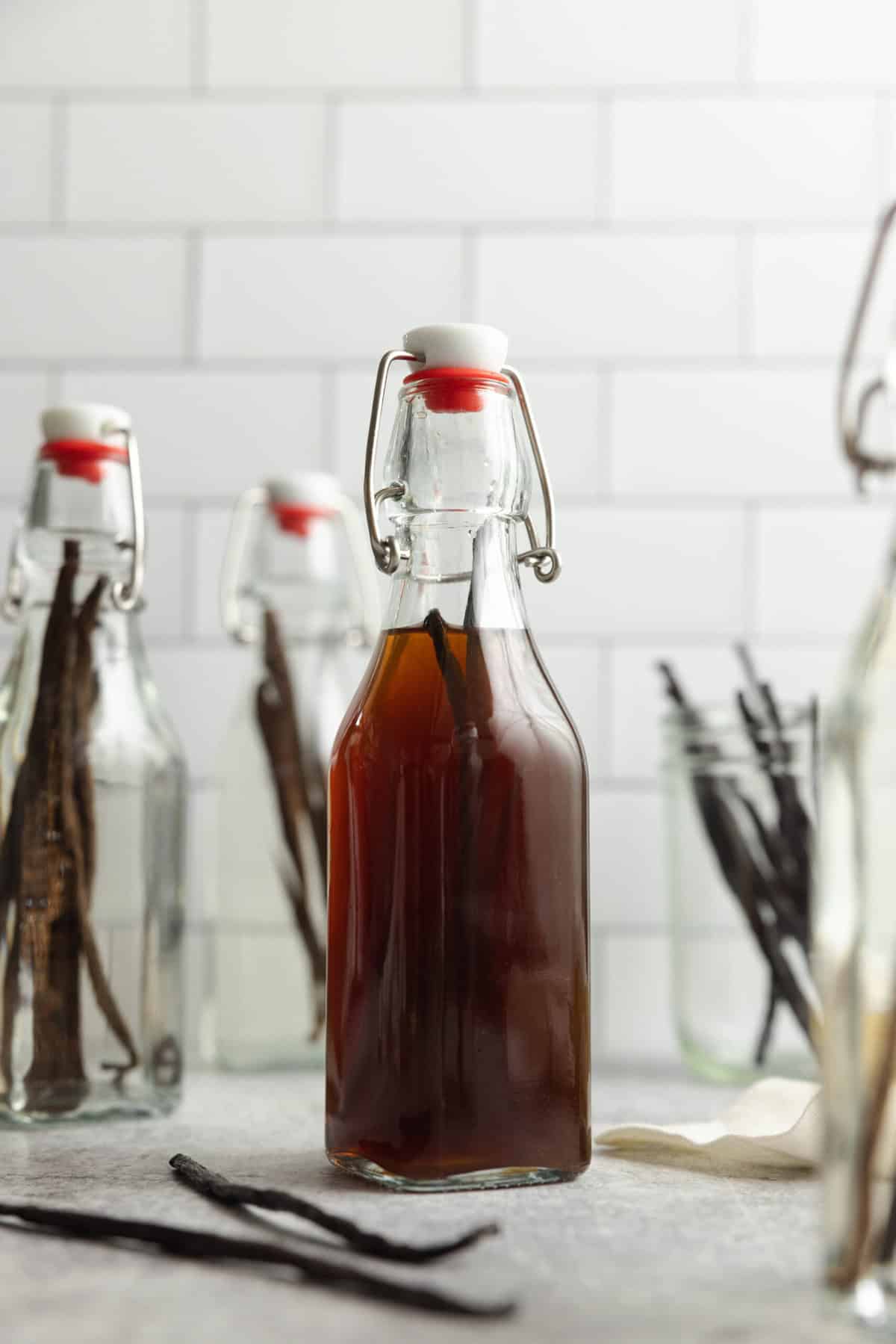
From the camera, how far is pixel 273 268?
1.05 meters

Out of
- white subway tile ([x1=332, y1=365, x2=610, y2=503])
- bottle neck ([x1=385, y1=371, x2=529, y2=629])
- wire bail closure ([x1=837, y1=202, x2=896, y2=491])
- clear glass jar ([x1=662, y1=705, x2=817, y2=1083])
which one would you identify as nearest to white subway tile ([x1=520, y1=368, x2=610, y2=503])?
white subway tile ([x1=332, y1=365, x2=610, y2=503])

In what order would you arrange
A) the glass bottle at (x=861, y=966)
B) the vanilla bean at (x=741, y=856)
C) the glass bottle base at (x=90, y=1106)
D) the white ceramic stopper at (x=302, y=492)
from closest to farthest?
the glass bottle at (x=861, y=966) → the glass bottle base at (x=90, y=1106) → the vanilla bean at (x=741, y=856) → the white ceramic stopper at (x=302, y=492)

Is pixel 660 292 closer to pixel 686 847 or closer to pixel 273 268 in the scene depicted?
pixel 273 268

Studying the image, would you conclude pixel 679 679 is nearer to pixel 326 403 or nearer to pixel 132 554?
pixel 326 403

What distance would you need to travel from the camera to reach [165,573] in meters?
1.04

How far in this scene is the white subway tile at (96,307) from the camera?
3.43 feet

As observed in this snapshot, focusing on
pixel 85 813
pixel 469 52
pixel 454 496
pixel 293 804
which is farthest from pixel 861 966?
pixel 469 52

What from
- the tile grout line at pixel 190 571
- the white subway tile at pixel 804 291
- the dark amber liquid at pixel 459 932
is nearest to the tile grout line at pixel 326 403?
the tile grout line at pixel 190 571

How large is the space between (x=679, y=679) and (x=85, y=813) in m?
0.49

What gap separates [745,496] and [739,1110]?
0.54m

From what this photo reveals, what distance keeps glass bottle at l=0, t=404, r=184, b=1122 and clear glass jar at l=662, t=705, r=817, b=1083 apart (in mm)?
335

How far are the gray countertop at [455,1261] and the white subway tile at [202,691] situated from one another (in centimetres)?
42

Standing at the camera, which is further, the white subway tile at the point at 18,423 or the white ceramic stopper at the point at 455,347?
the white subway tile at the point at 18,423

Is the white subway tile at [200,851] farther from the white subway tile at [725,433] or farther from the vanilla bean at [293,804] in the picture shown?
the white subway tile at [725,433]
